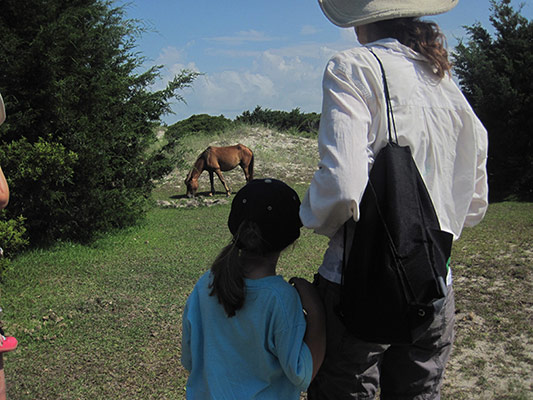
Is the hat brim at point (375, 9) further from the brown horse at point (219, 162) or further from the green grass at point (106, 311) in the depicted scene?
the brown horse at point (219, 162)

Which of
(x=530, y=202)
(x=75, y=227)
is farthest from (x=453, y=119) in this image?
(x=530, y=202)

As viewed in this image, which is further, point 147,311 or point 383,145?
point 147,311

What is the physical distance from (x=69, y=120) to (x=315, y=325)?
21.4 feet

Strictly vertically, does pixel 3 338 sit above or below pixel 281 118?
below

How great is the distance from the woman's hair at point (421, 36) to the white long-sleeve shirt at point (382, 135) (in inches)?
1.4

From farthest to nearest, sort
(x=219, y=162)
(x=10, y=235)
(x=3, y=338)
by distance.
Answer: (x=219, y=162) → (x=10, y=235) → (x=3, y=338)

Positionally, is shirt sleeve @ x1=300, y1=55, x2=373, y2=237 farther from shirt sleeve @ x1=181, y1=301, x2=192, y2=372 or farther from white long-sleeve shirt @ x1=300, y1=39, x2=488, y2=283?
shirt sleeve @ x1=181, y1=301, x2=192, y2=372

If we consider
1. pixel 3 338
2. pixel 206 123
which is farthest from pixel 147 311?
pixel 206 123

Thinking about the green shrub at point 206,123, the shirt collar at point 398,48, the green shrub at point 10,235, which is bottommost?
the green shrub at point 10,235

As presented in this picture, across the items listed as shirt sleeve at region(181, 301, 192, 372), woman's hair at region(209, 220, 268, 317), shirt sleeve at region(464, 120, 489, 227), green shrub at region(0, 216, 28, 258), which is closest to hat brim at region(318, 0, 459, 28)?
shirt sleeve at region(464, 120, 489, 227)

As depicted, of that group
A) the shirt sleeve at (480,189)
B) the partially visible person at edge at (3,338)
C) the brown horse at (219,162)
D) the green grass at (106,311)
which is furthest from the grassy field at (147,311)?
the brown horse at (219,162)

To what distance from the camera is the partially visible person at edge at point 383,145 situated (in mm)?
1686

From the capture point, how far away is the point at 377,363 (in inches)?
74.0

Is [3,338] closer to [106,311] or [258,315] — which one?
[258,315]
